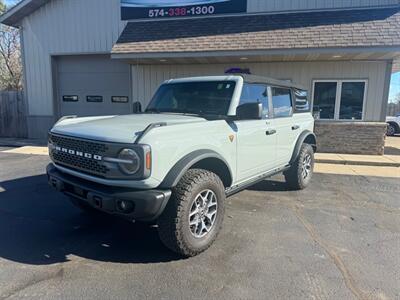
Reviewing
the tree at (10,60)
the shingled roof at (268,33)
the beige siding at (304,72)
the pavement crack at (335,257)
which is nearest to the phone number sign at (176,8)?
the shingled roof at (268,33)

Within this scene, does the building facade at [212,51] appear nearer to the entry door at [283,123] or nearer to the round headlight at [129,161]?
the entry door at [283,123]

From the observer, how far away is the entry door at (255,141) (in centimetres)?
402

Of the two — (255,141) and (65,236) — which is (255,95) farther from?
(65,236)

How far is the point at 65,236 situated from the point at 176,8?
9674mm

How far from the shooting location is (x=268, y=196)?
557 centimetres

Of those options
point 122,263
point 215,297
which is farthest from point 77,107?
point 215,297

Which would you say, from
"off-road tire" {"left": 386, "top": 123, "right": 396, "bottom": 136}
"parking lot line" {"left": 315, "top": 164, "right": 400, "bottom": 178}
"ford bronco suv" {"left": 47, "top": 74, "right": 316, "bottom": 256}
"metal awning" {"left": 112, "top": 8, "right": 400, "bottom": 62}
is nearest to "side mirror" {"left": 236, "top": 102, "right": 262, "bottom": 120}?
"ford bronco suv" {"left": 47, "top": 74, "right": 316, "bottom": 256}

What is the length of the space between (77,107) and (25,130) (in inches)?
110

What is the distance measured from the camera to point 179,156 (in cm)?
315

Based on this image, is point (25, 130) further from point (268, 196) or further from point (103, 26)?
point (268, 196)

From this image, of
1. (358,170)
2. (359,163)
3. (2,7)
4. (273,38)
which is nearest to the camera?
(358,170)

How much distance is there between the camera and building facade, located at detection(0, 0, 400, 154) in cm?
917

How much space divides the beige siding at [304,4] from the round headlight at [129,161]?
9419 mm

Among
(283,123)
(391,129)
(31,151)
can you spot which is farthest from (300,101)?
(391,129)
